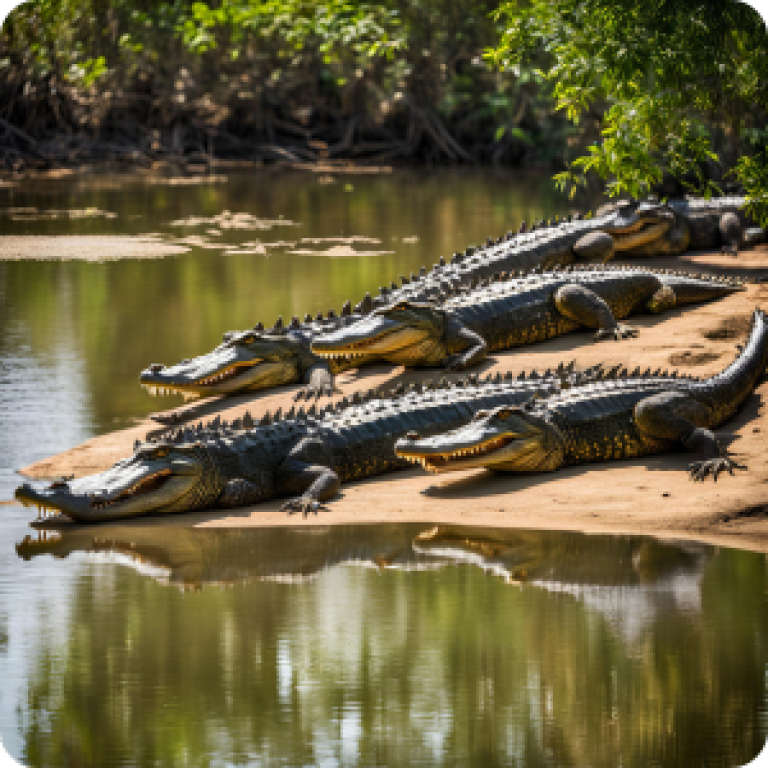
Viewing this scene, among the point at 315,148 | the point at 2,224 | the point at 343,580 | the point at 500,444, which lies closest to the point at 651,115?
the point at 500,444

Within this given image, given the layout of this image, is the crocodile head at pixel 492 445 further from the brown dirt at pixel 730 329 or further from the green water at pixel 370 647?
the brown dirt at pixel 730 329

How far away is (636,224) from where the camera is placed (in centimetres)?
1166

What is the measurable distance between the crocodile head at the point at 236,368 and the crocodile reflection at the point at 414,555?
7.82 feet

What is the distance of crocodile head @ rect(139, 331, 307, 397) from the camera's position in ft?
26.3

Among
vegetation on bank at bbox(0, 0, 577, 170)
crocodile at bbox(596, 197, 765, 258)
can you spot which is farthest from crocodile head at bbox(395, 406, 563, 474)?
vegetation on bank at bbox(0, 0, 577, 170)

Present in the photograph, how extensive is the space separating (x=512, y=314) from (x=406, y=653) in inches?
205

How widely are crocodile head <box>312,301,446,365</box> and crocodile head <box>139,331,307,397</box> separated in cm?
39

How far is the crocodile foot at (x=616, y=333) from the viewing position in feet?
28.9

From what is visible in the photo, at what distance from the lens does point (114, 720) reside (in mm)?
3543

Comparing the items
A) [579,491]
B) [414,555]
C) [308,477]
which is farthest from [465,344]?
[414,555]

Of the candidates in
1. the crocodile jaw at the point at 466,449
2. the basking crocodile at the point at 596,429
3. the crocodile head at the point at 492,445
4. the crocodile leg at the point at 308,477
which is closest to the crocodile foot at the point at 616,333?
the basking crocodile at the point at 596,429

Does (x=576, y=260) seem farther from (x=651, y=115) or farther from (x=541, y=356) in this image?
(x=651, y=115)

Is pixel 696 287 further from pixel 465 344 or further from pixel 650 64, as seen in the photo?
pixel 650 64

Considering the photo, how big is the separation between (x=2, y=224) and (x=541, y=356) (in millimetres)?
10370
